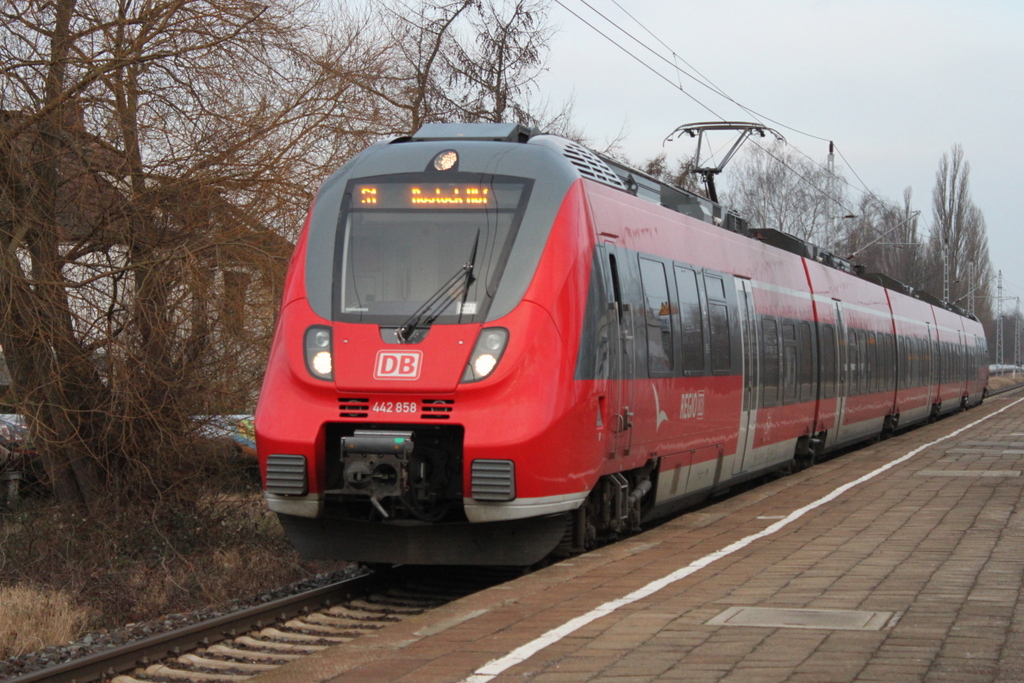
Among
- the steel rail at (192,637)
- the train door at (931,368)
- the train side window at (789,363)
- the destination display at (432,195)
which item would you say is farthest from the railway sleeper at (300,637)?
the train door at (931,368)

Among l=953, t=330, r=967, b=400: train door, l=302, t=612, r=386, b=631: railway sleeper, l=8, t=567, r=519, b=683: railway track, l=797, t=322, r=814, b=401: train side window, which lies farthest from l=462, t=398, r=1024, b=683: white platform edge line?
l=953, t=330, r=967, b=400: train door

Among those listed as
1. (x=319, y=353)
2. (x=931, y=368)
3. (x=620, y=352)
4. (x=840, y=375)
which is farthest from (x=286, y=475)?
(x=931, y=368)

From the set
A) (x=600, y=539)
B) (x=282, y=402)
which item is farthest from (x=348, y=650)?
(x=600, y=539)

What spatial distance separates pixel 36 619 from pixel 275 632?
11.8 ft

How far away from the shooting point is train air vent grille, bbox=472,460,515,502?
8.41 metres

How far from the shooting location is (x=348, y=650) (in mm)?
6465

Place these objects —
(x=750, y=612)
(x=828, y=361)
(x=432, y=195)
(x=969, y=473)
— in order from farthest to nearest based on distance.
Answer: (x=828, y=361)
(x=969, y=473)
(x=432, y=195)
(x=750, y=612)

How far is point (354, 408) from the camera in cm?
870

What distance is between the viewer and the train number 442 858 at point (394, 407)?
28.1 ft

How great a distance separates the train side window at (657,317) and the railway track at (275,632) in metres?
2.27

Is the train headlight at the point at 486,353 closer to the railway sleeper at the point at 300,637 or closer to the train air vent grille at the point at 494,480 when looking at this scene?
the train air vent grille at the point at 494,480

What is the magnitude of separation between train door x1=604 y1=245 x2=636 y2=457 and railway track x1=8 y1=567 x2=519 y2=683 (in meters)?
1.50

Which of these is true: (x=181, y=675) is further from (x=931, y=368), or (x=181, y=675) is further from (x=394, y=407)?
(x=931, y=368)

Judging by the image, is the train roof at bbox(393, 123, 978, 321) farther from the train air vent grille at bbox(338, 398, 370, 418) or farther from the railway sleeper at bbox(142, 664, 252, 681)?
the railway sleeper at bbox(142, 664, 252, 681)
